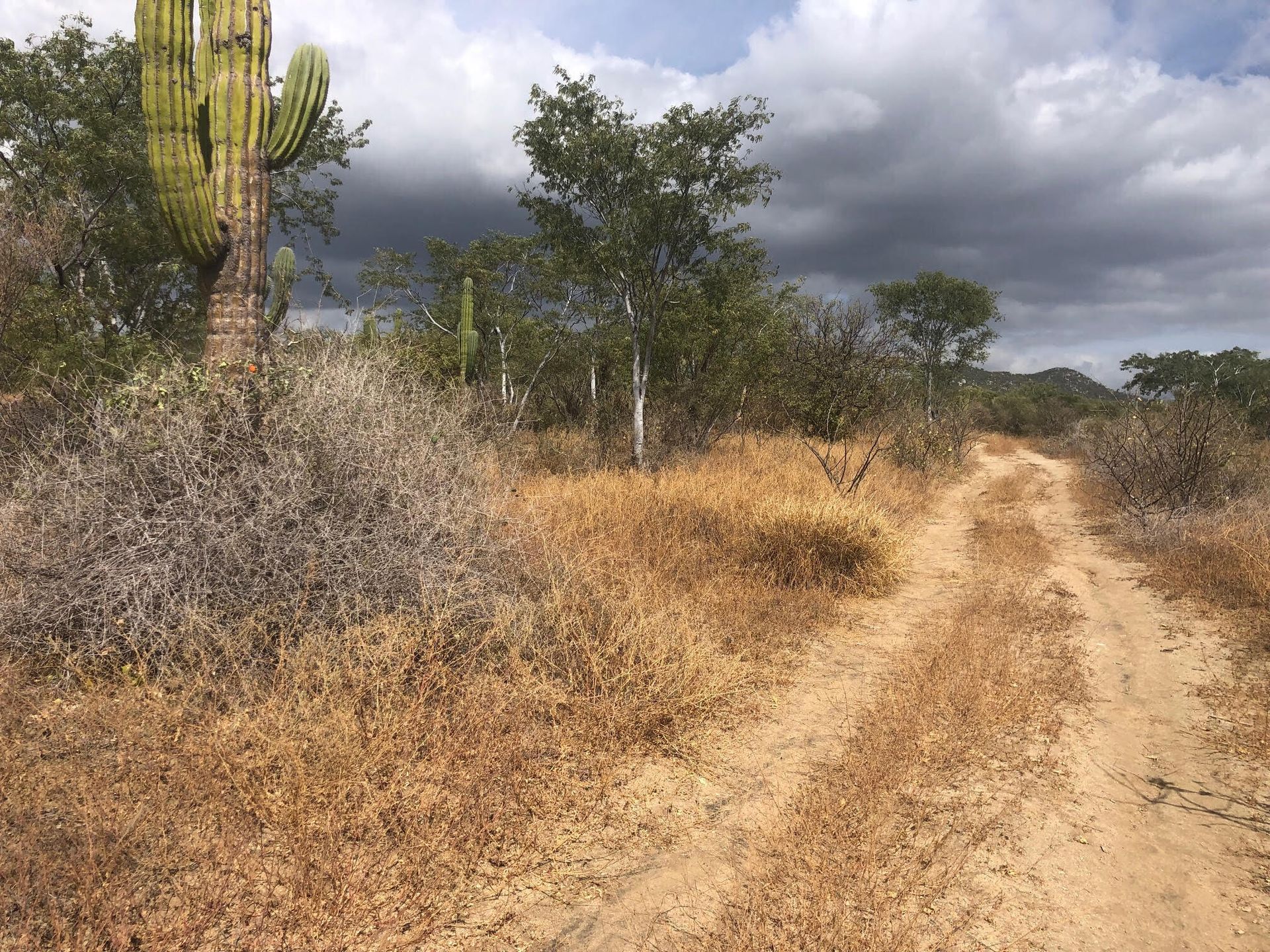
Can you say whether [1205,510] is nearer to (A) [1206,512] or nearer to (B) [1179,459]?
(A) [1206,512]

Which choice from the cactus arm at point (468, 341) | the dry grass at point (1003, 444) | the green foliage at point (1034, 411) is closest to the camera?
the cactus arm at point (468, 341)

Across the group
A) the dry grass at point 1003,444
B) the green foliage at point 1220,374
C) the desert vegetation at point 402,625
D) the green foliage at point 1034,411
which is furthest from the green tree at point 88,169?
the green foliage at point 1034,411

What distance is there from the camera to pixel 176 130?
196 inches

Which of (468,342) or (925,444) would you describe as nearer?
(468,342)

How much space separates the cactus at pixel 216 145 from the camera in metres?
4.96

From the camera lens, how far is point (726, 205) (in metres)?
11.3

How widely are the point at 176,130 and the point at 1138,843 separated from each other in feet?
25.5

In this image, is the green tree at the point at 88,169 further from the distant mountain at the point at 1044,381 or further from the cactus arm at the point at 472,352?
the distant mountain at the point at 1044,381

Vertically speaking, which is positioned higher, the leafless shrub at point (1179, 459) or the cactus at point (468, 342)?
the cactus at point (468, 342)

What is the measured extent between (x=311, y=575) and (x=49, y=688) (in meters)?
1.42

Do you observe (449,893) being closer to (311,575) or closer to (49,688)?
(311,575)

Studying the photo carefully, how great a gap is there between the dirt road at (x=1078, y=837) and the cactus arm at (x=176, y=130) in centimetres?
544

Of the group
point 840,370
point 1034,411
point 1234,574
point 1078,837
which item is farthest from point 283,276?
point 1034,411

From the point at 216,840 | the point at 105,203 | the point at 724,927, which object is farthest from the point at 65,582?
the point at 105,203
